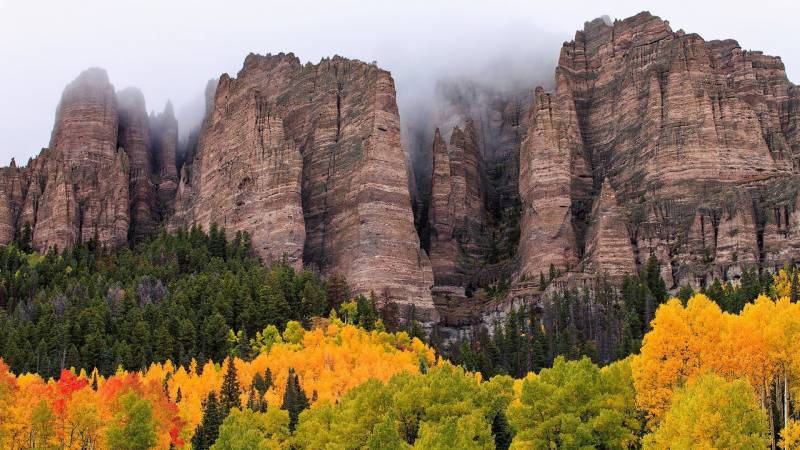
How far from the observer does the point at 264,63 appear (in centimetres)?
18662

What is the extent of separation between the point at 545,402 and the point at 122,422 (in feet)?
101

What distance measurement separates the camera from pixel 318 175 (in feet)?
546

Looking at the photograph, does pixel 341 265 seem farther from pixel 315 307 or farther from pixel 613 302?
pixel 613 302

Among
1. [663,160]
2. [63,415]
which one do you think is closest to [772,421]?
[63,415]

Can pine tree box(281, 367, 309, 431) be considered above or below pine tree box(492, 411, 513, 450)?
above

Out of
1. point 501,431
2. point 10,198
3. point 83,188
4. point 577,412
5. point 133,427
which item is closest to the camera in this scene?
point 577,412

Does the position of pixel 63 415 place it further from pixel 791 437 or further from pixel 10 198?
pixel 10 198

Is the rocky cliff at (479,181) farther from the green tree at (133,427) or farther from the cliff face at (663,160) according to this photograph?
the green tree at (133,427)

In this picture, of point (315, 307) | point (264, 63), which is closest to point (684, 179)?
point (315, 307)

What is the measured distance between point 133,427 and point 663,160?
99.0 meters

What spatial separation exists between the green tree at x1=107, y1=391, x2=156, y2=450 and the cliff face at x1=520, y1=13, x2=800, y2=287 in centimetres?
7754

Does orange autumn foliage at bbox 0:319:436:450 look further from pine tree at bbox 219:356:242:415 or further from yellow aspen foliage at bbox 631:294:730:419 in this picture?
yellow aspen foliage at bbox 631:294:730:419

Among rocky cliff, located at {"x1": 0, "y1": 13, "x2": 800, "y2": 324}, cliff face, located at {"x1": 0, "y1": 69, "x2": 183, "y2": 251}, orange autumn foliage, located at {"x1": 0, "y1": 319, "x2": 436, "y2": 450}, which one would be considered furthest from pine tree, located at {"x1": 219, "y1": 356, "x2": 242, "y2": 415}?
cliff face, located at {"x1": 0, "y1": 69, "x2": 183, "y2": 251}

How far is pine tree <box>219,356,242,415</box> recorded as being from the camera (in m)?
93.2
